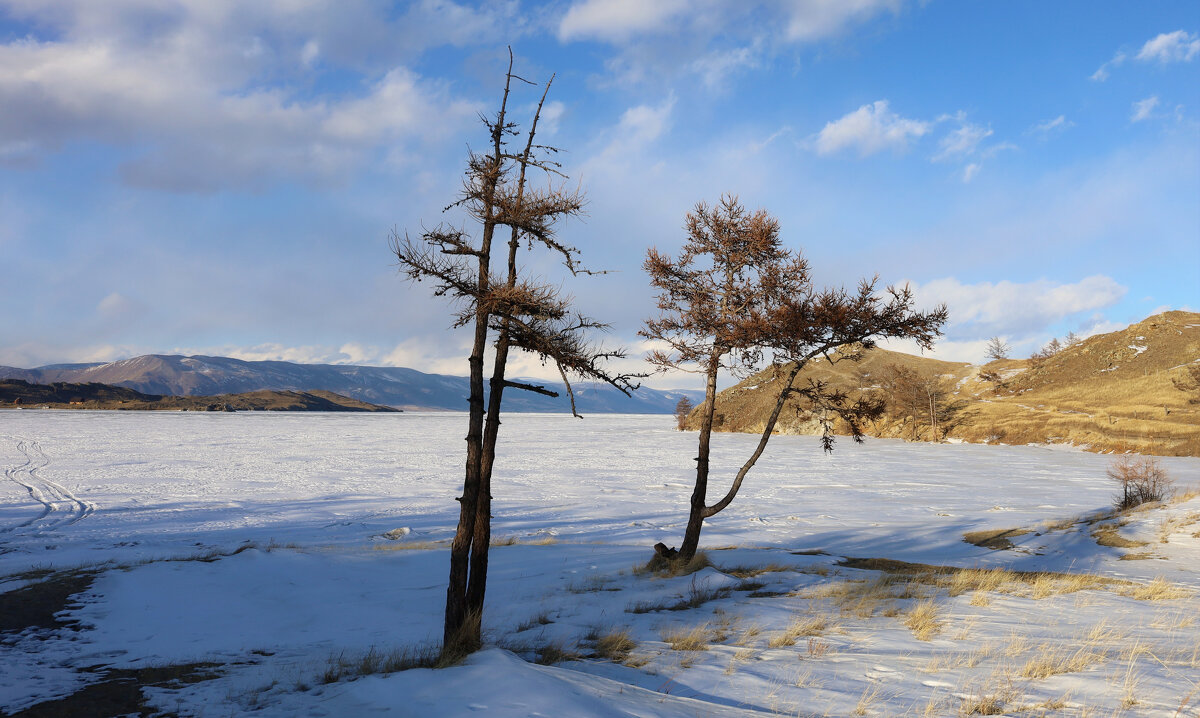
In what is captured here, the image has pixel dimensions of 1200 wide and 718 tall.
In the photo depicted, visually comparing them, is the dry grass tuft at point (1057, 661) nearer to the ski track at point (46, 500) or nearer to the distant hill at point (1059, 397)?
the ski track at point (46, 500)

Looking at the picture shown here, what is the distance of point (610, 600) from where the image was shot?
12.2 metres

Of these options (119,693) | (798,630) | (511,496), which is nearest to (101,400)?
(511,496)

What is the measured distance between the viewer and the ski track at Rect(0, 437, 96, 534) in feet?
63.4

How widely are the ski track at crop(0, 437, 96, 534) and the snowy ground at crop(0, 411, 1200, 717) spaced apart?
0.19 meters

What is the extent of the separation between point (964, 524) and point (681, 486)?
13.0 metres

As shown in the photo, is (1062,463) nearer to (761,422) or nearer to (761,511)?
(761,511)

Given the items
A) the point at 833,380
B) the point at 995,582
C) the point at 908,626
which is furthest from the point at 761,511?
the point at 833,380

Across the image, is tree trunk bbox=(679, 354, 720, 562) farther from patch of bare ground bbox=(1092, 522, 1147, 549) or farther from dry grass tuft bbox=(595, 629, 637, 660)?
patch of bare ground bbox=(1092, 522, 1147, 549)

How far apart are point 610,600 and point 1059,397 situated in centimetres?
8002

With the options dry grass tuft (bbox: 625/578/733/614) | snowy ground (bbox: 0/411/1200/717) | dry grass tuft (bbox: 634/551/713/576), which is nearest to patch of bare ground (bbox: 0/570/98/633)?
snowy ground (bbox: 0/411/1200/717)

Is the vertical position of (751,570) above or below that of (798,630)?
below

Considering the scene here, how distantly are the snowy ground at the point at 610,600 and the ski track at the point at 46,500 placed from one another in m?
0.19

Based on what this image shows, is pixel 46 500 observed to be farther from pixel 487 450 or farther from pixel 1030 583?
pixel 1030 583

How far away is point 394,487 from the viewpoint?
2939 centimetres
